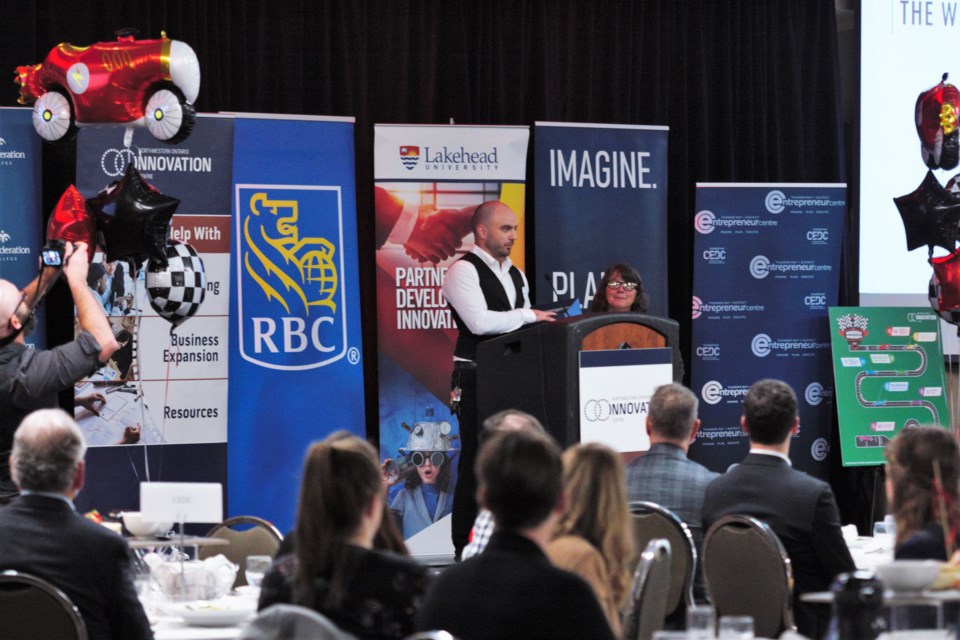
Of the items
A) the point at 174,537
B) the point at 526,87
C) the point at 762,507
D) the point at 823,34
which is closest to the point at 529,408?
the point at 762,507

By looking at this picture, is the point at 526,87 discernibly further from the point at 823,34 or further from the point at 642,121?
the point at 823,34

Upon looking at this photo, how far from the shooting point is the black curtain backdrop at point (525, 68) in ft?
25.6

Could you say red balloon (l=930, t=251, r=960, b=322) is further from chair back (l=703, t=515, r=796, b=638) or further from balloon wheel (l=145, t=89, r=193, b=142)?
balloon wheel (l=145, t=89, r=193, b=142)

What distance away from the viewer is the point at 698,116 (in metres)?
8.83

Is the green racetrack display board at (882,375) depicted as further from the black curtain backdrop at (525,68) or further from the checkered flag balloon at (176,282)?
the checkered flag balloon at (176,282)

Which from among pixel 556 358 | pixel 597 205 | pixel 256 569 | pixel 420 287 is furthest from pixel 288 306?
pixel 256 569

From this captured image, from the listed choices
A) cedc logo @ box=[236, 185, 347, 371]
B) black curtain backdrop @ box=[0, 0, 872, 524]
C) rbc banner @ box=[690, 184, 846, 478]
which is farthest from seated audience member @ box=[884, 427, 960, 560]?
black curtain backdrop @ box=[0, 0, 872, 524]

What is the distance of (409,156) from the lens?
7.62m

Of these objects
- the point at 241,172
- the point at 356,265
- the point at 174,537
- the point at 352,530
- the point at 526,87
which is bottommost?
the point at 174,537

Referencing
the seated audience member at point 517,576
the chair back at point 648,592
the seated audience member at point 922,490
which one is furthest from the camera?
the chair back at point 648,592

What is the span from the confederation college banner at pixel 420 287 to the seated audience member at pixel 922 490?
431cm

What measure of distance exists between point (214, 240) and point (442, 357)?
1.43 metres

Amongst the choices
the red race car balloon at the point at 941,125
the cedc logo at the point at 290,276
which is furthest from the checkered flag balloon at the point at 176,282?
the red race car balloon at the point at 941,125

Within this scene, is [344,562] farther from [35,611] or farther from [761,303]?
[761,303]
